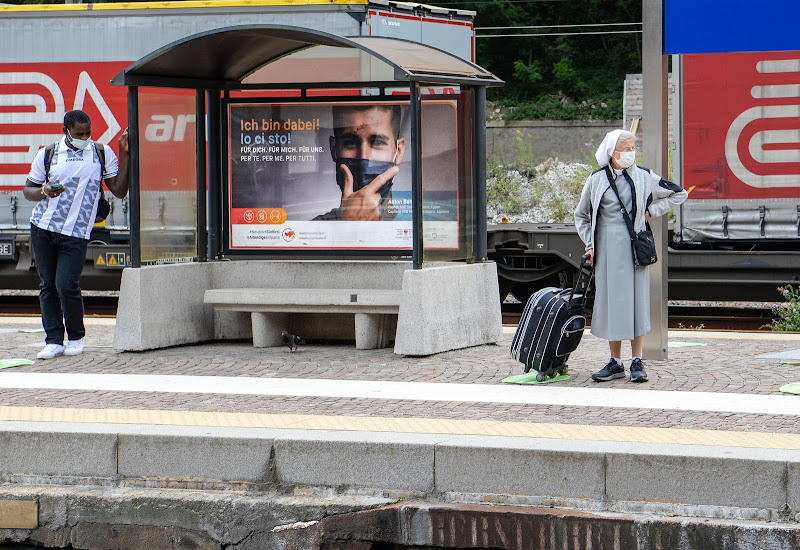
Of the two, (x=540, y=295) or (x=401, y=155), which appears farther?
(x=401, y=155)

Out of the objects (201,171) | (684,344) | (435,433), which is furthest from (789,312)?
(435,433)

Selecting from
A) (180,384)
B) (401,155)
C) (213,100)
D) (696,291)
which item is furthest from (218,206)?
(696,291)

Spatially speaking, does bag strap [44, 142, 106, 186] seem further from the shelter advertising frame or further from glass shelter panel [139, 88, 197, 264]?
the shelter advertising frame

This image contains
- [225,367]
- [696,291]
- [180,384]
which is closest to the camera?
[180,384]

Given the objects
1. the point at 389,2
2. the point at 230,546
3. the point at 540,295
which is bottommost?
the point at 230,546

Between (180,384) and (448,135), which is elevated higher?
(448,135)

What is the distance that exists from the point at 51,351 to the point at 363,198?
2684 mm

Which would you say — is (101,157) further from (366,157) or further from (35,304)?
(35,304)

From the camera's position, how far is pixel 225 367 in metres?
8.96

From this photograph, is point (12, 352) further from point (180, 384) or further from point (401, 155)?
point (401, 155)

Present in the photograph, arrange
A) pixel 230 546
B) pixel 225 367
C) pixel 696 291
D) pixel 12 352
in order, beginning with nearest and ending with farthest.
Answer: pixel 230 546, pixel 225 367, pixel 12 352, pixel 696 291

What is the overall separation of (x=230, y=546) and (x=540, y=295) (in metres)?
2.96

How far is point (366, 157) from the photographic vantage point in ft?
33.2

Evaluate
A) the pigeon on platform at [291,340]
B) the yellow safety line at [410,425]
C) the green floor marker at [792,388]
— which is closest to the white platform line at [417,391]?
the green floor marker at [792,388]
